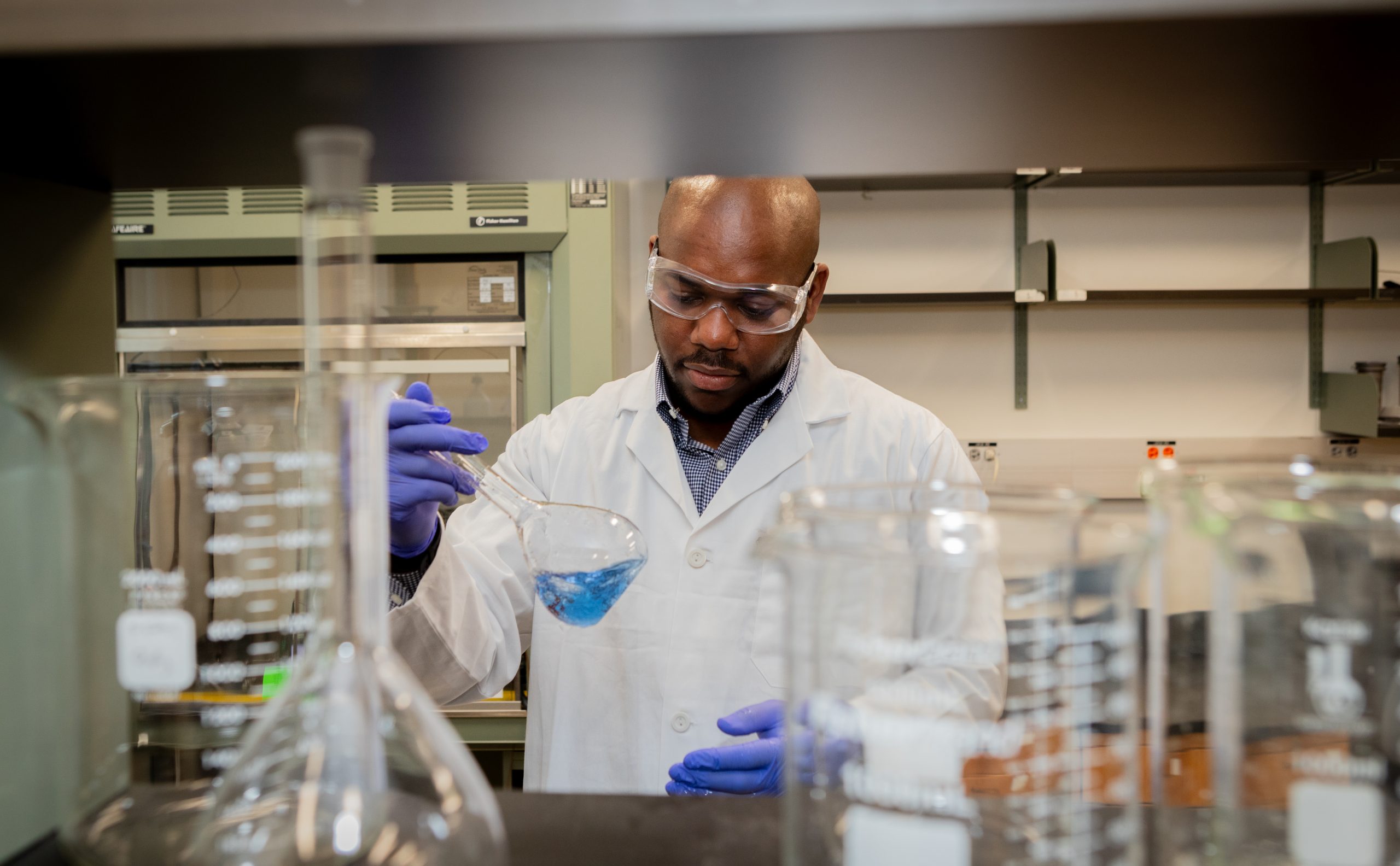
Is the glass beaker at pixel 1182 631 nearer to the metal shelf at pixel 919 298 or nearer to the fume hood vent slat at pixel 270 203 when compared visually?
the fume hood vent slat at pixel 270 203

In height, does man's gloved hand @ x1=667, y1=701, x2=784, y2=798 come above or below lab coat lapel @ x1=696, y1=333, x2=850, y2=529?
below

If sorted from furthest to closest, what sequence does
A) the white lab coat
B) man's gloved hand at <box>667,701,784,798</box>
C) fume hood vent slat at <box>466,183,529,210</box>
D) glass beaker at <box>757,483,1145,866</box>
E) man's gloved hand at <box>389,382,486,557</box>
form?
fume hood vent slat at <box>466,183,529,210</box>
the white lab coat
man's gloved hand at <box>667,701,784,798</box>
man's gloved hand at <box>389,382,486,557</box>
glass beaker at <box>757,483,1145,866</box>

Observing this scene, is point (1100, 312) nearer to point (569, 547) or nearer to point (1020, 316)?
point (1020, 316)

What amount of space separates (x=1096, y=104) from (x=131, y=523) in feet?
1.96

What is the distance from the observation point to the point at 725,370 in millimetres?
1715

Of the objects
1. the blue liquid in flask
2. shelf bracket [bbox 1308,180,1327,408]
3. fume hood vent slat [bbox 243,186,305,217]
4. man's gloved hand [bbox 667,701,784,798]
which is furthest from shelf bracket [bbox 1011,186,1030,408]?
the blue liquid in flask

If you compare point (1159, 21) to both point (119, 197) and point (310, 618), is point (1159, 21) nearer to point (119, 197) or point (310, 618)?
point (310, 618)

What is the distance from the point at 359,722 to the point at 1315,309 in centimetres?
419

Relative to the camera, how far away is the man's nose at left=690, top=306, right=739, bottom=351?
64.2 inches

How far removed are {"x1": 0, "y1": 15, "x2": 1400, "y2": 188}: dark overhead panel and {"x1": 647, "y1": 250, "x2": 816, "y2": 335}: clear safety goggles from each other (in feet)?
2.99

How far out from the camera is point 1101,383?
3762 mm

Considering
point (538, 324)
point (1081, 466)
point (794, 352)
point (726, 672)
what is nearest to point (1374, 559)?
point (726, 672)

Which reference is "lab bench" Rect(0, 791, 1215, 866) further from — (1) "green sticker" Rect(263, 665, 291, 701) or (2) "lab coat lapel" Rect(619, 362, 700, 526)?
(2) "lab coat lapel" Rect(619, 362, 700, 526)

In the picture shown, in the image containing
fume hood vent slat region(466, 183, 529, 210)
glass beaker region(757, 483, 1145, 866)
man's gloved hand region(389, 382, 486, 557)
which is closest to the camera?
glass beaker region(757, 483, 1145, 866)
